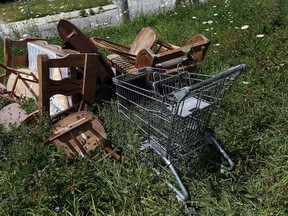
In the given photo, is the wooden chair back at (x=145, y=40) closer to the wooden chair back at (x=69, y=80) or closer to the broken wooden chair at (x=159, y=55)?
the broken wooden chair at (x=159, y=55)

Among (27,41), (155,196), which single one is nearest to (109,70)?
(27,41)

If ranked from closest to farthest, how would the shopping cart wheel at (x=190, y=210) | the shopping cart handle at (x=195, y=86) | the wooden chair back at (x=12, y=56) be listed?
1. the shopping cart handle at (x=195, y=86)
2. the shopping cart wheel at (x=190, y=210)
3. the wooden chair back at (x=12, y=56)

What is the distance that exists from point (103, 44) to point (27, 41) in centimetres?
105

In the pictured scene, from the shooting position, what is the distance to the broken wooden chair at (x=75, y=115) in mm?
3279

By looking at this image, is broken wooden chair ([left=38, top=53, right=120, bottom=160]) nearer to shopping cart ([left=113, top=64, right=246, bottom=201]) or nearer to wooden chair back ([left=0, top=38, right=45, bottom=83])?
shopping cart ([left=113, top=64, right=246, bottom=201])

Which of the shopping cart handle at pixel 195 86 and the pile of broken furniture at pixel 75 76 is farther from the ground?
the shopping cart handle at pixel 195 86

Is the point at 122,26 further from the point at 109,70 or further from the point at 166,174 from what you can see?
the point at 166,174

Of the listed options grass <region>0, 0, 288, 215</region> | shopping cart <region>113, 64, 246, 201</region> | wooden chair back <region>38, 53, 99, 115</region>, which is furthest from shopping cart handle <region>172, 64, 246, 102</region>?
wooden chair back <region>38, 53, 99, 115</region>

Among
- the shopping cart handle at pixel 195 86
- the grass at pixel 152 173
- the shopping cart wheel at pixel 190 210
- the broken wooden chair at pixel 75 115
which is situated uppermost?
the shopping cart handle at pixel 195 86

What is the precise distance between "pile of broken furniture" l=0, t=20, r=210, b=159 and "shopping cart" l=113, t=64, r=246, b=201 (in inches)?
15.5

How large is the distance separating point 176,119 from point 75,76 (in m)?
1.60

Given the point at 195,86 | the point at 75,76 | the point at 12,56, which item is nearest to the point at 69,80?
the point at 75,76

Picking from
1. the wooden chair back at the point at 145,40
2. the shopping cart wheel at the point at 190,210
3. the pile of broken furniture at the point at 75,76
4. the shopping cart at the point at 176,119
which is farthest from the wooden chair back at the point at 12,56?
the shopping cart wheel at the point at 190,210

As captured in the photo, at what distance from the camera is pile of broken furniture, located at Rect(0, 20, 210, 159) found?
11.0ft
